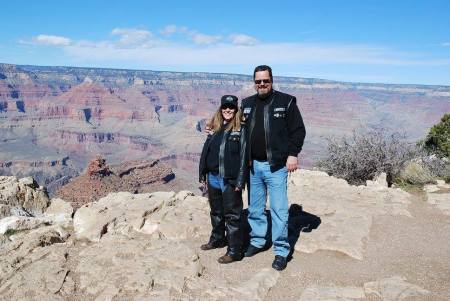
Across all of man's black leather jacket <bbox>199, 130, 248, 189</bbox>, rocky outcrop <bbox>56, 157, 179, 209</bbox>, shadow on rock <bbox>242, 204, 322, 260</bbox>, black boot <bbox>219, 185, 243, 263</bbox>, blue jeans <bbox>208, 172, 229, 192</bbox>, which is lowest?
rocky outcrop <bbox>56, 157, 179, 209</bbox>

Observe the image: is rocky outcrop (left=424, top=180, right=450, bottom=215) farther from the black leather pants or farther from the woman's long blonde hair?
the woman's long blonde hair

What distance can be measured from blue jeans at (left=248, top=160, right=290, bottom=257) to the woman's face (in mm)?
600

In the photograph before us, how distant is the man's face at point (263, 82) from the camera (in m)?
4.67

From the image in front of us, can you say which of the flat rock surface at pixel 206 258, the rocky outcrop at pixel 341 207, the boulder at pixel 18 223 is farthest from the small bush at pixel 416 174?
the boulder at pixel 18 223

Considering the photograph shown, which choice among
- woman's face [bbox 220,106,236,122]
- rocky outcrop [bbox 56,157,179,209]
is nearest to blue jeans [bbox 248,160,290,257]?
woman's face [bbox 220,106,236,122]

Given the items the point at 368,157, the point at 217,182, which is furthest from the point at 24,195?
the point at 368,157

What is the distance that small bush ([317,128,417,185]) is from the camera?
1248cm

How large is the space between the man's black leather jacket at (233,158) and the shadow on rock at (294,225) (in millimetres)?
1341

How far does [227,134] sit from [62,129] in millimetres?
176265

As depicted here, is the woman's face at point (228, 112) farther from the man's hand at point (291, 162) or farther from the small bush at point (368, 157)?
the small bush at point (368, 157)

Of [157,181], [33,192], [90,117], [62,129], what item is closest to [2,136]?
[62,129]

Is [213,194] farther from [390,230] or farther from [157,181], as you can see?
[157,181]

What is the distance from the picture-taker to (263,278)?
468 cm

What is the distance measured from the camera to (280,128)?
4.75 metres
